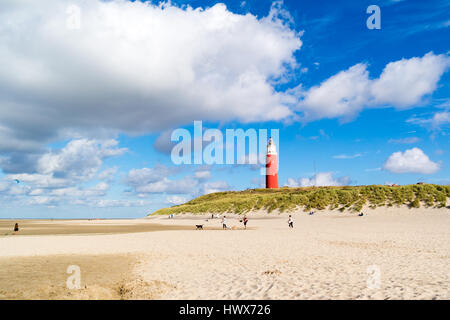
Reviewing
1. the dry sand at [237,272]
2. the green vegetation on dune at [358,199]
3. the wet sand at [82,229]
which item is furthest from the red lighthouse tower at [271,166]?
the dry sand at [237,272]

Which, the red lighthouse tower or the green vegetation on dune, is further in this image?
the red lighthouse tower

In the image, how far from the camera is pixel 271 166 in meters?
111

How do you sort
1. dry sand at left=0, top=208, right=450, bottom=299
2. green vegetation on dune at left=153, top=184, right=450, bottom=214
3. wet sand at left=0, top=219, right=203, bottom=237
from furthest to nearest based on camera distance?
green vegetation on dune at left=153, top=184, right=450, bottom=214 → wet sand at left=0, top=219, right=203, bottom=237 → dry sand at left=0, top=208, right=450, bottom=299

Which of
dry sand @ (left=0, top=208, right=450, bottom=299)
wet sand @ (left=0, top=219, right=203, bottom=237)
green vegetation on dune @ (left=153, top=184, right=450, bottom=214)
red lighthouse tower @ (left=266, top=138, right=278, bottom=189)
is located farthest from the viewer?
red lighthouse tower @ (left=266, top=138, right=278, bottom=189)

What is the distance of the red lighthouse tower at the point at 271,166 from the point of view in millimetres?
110125

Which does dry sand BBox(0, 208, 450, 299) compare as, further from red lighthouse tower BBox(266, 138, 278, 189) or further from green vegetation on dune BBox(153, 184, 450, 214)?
red lighthouse tower BBox(266, 138, 278, 189)

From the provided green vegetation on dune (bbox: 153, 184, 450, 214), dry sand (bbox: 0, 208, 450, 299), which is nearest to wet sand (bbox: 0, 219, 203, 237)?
dry sand (bbox: 0, 208, 450, 299)

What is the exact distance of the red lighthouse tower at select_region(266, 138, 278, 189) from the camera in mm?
110125

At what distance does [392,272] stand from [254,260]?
694 cm

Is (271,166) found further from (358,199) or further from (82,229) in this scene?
(82,229)
